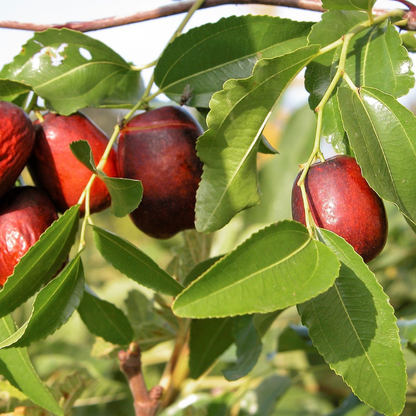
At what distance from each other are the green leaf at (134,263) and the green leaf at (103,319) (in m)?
0.15

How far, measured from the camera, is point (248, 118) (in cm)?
85

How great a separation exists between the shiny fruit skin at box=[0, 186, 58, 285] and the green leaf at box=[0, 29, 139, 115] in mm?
184

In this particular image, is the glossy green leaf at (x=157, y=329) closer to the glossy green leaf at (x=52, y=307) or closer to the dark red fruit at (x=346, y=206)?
the glossy green leaf at (x=52, y=307)

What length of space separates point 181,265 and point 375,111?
2.51 feet

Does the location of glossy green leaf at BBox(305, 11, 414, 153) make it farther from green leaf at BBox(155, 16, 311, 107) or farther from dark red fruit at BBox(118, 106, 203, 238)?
dark red fruit at BBox(118, 106, 203, 238)

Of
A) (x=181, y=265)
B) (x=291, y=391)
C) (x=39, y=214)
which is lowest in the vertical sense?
(x=291, y=391)

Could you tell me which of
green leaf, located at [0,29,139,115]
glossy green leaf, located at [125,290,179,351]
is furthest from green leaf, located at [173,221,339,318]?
glossy green leaf, located at [125,290,179,351]

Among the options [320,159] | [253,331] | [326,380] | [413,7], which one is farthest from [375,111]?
[326,380]

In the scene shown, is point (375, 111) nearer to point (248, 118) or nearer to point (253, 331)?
point (248, 118)

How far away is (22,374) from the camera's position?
972mm

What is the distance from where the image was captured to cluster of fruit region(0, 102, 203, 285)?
98cm

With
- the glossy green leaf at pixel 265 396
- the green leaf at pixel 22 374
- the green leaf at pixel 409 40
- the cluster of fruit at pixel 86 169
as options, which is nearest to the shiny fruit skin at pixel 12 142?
the cluster of fruit at pixel 86 169

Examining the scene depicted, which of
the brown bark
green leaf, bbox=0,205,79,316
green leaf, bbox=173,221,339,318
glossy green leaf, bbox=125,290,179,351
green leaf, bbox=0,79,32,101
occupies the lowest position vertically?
glossy green leaf, bbox=125,290,179,351

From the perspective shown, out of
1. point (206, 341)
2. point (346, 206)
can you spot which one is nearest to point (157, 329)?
point (206, 341)
